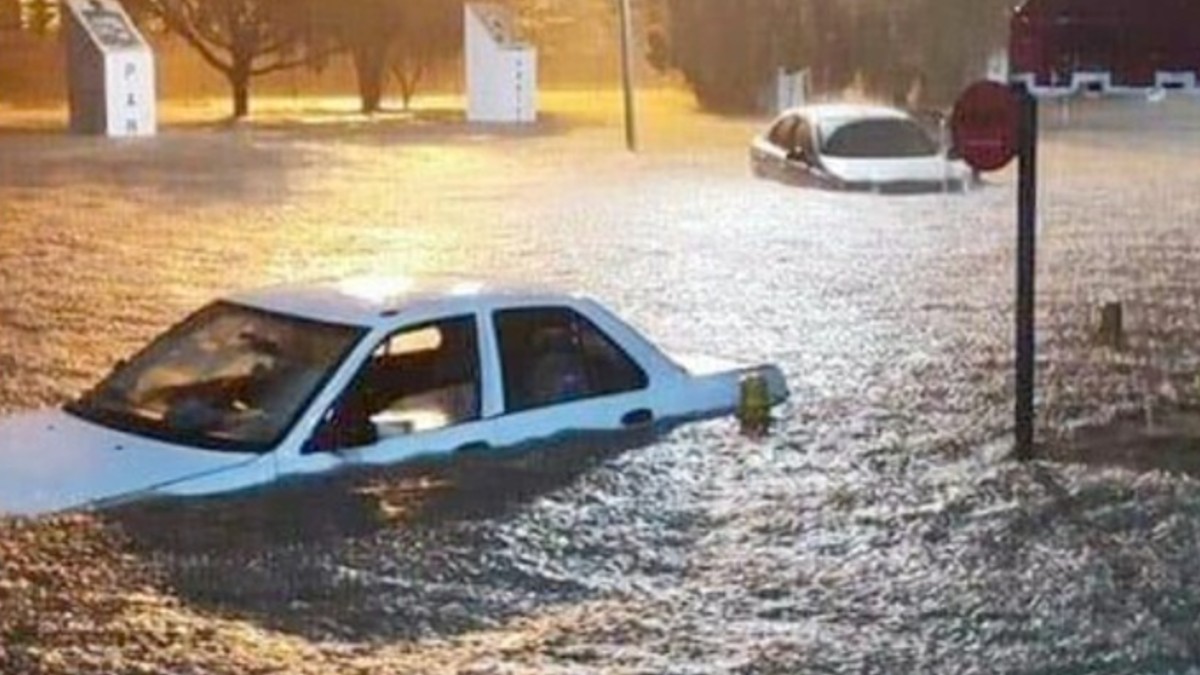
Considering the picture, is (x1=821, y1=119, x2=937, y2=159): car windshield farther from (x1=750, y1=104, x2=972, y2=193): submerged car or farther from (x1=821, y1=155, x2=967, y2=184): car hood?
(x1=821, y1=155, x2=967, y2=184): car hood

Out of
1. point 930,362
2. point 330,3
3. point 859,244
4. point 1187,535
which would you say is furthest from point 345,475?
point 330,3

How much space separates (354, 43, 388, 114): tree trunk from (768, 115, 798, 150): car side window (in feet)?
67.7

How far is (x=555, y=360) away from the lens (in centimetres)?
1220

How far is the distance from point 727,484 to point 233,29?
4035cm

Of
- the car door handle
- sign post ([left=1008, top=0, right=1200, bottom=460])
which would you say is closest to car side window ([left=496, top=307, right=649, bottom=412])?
the car door handle

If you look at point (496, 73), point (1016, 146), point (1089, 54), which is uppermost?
point (1089, 54)

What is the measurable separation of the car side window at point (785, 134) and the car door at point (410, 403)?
21.3m

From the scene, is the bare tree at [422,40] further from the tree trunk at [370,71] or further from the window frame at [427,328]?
the window frame at [427,328]

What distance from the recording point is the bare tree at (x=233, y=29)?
50969mm

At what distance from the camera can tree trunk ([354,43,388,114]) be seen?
53156mm

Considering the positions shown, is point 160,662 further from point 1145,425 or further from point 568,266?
point 568,266

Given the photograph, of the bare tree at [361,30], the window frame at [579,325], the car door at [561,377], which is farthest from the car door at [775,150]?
the car door at [561,377]

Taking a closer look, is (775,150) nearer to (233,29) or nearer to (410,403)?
(233,29)

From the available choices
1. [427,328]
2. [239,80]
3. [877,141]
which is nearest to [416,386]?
[427,328]
